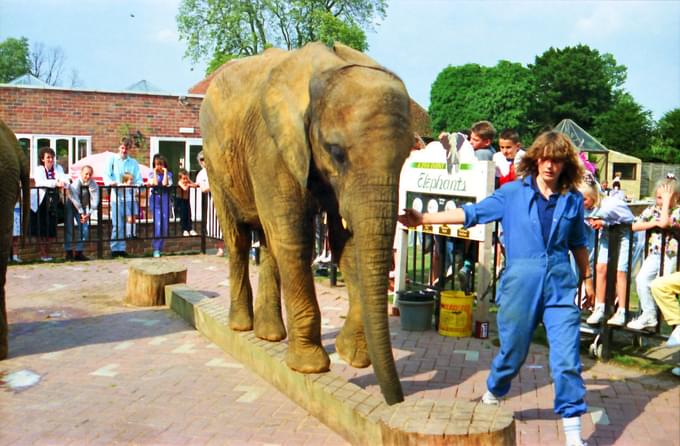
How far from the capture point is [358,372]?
19.7 feet

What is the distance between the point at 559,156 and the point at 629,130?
219 feet

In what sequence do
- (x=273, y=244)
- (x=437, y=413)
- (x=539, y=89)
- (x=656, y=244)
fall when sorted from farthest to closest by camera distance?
(x=539, y=89)
(x=656, y=244)
(x=273, y=244)
(x=437, y=413)

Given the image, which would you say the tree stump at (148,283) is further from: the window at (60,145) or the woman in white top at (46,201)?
the window at (60,145)

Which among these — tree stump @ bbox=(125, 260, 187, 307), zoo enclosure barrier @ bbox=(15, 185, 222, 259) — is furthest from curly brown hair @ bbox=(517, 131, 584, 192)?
zoo enclosure barrier @ bbox=(15, 185, 222, 259)

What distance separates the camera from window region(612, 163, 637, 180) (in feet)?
178

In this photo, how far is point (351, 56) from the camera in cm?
498

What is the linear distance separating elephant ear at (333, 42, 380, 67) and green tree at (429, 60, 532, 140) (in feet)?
249

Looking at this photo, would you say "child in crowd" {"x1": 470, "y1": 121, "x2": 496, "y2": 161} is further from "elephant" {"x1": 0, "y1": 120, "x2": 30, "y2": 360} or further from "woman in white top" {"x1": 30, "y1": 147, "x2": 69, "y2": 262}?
"woman in white top" {"x1": 30, "y1": 147, "x2": 69, "y2": 262}

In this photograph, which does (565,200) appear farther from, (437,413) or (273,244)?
(273,244)

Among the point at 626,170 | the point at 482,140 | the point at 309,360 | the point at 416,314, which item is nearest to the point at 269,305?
the point at 309,360

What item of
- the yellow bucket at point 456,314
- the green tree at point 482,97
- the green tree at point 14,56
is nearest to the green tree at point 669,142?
the green tree at point 482,97

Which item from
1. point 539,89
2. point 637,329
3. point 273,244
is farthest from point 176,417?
point 539,89

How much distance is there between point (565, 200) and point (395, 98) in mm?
1377

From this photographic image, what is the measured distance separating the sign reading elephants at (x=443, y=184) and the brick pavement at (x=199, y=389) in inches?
48.6
